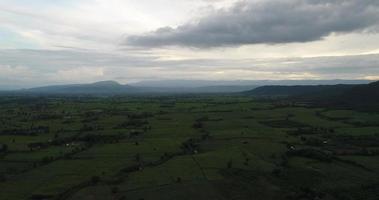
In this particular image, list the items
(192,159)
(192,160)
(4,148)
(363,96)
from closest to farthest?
(192,160) < (192,159) < (4,148) < (363,96)

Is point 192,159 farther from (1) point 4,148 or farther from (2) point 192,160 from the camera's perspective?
(1) point 4,148

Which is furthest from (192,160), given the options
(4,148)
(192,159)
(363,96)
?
(363,96)

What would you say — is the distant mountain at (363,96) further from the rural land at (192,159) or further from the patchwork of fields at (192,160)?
the patchwork of fields at (192,160)

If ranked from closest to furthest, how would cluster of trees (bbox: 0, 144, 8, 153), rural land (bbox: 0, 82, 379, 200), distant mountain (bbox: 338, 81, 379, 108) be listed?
1. rural land (bbox: 0, 82, 379, 200)
2. cluster of trees (bbox: 0, 144, 8, 153)
3. distant mountain (bbox: 338, 81, 379, 108)

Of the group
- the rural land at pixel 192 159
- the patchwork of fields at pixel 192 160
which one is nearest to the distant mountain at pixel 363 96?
the rural land at pixel 192 159

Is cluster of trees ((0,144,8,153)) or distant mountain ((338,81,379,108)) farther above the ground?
distant mountain ((338,81,379,108))

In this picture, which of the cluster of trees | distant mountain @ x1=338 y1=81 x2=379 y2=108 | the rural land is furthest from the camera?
distant mountain @ x1=338 y1=81 x2=379 y2=108

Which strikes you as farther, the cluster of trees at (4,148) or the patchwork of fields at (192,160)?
the cluster of trees at (4,148)

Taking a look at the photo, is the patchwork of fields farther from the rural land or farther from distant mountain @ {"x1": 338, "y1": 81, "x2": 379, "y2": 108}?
distant mountain @ {"x1": 338, "y1": 81, "x2": 379, "y2": 108}

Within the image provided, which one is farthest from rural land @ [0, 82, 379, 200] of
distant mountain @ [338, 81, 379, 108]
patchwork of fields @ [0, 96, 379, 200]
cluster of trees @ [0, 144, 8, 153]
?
distant mountain @ [338, 81, 379, 108]
